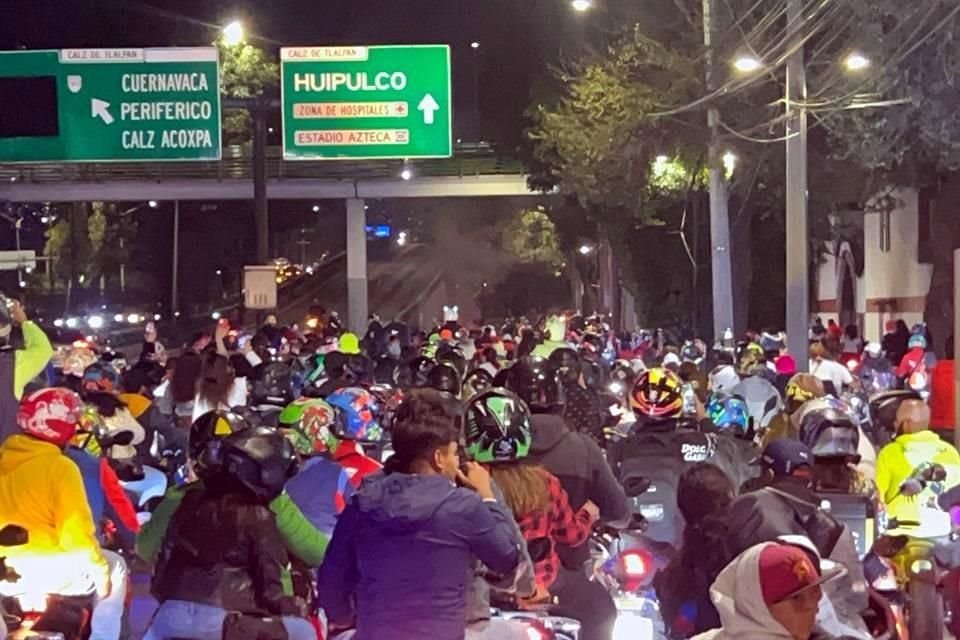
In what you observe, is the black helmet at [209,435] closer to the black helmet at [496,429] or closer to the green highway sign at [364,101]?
the black helmet at [496,429]

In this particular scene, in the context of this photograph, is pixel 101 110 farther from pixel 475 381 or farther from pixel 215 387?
pixel 215 387

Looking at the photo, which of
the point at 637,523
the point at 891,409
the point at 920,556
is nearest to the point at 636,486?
the point at 637,523

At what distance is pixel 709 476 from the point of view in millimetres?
7531

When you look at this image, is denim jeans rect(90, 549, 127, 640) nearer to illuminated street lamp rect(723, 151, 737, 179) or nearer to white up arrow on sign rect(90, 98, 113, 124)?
white up arrow on sign rect(90, 98, 113, 124)

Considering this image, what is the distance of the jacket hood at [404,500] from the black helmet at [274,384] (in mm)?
10260

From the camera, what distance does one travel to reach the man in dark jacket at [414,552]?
5949 millimetres

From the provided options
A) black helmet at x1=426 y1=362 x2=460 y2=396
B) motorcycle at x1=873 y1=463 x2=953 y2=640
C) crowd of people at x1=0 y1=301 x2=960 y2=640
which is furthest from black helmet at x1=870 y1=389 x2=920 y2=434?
black helmet at x1=426 y1=362 x2=460 y2=396

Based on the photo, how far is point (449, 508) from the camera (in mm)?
5969

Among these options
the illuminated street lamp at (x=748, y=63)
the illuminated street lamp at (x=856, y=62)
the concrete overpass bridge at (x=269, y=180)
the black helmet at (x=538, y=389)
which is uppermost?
the illuminated street lamp at (x=748, y=63)

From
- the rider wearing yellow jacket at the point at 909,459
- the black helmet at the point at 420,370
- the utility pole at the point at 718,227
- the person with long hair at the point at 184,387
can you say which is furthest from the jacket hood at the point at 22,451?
the utility pole at the point at 718,227

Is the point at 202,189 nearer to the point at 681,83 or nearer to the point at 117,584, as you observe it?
the point at 681,83

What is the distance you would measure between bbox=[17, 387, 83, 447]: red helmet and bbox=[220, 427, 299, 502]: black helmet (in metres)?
1.47

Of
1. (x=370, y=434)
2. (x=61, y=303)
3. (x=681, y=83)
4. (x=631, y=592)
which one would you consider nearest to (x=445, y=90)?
(x=681, y=83)

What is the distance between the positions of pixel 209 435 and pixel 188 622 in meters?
1.23
